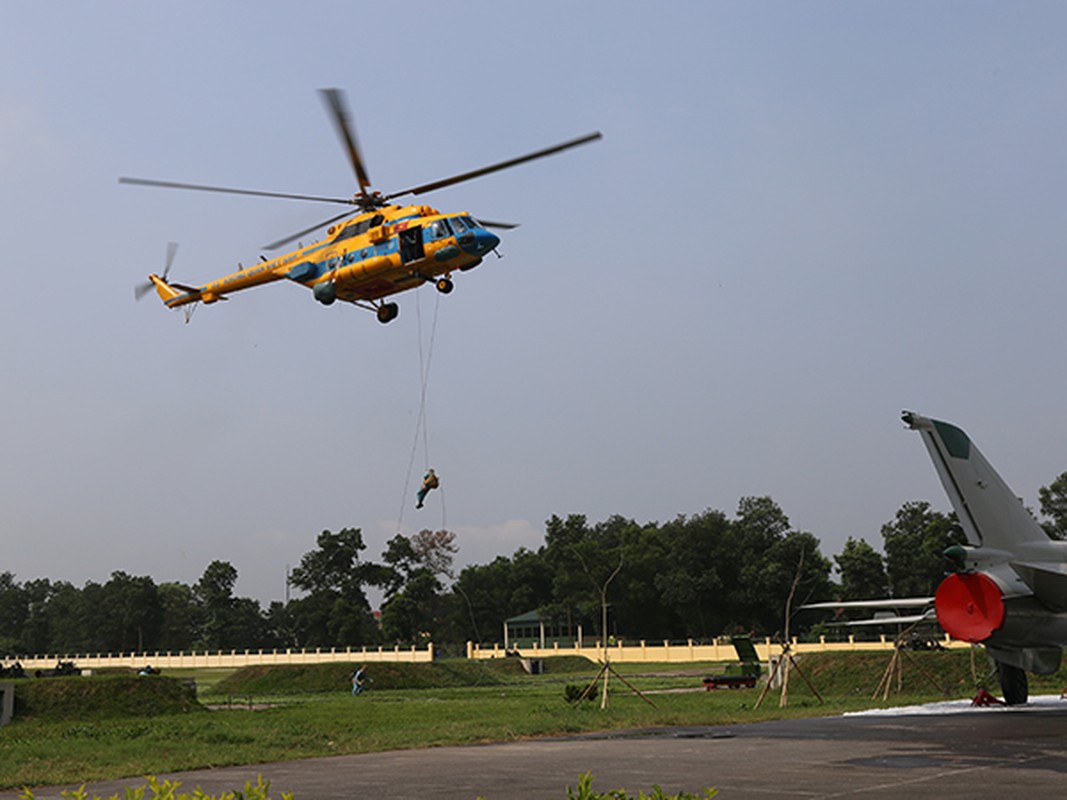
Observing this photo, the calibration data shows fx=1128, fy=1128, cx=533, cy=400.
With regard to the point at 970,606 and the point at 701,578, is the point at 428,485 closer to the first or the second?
the point at 970,606

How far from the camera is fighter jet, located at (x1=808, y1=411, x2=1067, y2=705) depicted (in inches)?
881

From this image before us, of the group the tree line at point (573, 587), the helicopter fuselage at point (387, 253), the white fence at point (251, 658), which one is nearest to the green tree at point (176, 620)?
the tree line at point (573, 587)

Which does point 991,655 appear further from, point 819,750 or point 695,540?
Answer: point 695,540

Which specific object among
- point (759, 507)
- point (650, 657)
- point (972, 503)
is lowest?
point (650, 657)

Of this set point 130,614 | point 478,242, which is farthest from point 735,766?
point 130,614

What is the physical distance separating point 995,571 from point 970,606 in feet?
4.33

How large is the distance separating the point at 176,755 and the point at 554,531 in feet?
355

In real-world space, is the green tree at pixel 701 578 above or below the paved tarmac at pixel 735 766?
above

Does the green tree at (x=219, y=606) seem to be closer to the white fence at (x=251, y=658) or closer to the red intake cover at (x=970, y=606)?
the white fence at (x=251, y=658)

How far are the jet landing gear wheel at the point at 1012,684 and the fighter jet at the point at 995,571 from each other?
2.29 ft

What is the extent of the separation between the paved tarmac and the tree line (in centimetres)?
5654

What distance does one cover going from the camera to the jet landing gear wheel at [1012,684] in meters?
25.8

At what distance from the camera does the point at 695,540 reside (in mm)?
100375

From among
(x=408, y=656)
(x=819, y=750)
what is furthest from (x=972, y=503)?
(x=408, y=656)
